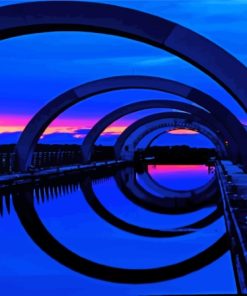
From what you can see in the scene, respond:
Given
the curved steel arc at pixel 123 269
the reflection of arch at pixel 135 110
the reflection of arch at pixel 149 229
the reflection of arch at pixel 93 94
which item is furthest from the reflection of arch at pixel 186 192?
the reflection of arch at pixel 135 110

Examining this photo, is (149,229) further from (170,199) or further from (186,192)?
(186,192)

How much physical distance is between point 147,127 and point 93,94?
22587mm

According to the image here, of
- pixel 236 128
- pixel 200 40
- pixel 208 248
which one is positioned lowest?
pixel 208 248

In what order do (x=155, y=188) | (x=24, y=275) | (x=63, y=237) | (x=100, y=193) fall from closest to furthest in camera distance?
(x=24, y=275) → (x=63, y=237) → (x=100, y=193) → (x=155, y=188)

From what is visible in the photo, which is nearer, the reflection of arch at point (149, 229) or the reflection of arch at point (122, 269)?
the reflection of arch at point (122, 269)

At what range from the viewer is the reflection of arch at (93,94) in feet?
78.4

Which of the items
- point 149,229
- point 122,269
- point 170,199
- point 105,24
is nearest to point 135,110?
point 170,199

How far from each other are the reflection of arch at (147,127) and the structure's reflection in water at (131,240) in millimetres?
25026

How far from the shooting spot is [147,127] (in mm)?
47719

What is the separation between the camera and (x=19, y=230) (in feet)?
36.4

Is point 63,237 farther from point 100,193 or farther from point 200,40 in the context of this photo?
point 100,193

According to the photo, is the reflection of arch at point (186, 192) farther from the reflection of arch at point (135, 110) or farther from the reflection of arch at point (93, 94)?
the reflection of arch at point (135, 110)

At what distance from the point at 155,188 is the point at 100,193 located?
4231mm

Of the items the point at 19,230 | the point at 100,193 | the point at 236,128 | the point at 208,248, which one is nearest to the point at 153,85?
the point at 236,128
